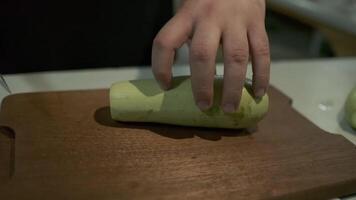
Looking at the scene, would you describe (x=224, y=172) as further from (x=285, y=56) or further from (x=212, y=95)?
(x=285, y=56)

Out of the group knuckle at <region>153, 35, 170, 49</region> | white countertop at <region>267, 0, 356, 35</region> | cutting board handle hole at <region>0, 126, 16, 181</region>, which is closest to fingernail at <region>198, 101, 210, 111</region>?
knuckle at <region>153, 35, 170, 49</region>

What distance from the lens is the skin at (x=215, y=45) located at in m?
0.72

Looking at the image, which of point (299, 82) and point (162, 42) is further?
point (299, 82)

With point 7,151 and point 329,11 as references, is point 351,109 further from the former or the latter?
point 329,11

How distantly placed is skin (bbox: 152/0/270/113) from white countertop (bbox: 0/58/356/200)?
28 cm

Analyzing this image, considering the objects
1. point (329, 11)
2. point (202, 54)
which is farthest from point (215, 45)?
point (329, 11)

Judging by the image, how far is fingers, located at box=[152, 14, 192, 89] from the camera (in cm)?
74

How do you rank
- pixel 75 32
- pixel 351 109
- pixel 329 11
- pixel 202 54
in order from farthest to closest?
pixel 329 11, pixel 75 32, pixel 351 109, pixel 202 54

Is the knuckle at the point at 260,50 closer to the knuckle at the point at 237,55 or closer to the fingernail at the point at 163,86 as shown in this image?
the knuckle at the point at 237,55

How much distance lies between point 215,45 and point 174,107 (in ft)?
0.48

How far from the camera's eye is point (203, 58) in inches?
28.0

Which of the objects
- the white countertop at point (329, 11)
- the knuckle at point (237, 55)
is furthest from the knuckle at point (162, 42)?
the white countertop at point (329, 11)

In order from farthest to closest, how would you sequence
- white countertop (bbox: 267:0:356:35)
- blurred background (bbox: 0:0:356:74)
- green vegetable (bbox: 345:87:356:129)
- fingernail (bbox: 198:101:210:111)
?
white countertop (bbox: 267:0:356:35) → blurred background (bbox: 0:0:356:74) → green vegetable (bbox: 345:87:356:129) → fingernail (bbox: 198:101:210:111)

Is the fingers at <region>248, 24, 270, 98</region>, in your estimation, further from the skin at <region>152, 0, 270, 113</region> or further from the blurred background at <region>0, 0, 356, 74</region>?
the blurred background at <region>0, 0, 356, 74</region>
